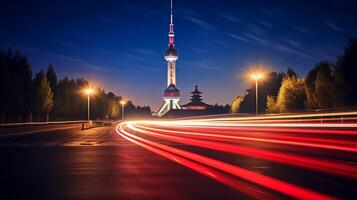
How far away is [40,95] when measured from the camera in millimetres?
82750

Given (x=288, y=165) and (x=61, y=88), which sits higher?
(x=61, y=88)

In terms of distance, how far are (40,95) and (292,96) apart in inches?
1776

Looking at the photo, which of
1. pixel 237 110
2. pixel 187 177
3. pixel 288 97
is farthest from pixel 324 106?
pixel 237 110

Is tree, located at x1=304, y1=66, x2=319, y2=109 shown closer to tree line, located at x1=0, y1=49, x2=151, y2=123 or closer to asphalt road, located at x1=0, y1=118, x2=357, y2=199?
tree line, located at x1=0, y1=49, x2=151, y2=123

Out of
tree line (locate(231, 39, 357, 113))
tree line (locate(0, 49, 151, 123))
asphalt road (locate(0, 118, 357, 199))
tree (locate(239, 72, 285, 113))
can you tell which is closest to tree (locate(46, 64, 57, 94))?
tree line (locate(0, 49, 151, 123))

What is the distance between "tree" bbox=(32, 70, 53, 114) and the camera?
8206 centimetres

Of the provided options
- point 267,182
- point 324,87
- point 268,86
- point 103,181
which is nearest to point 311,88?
point 324,87

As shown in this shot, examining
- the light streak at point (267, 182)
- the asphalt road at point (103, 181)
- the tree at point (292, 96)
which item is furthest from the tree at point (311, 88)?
the asphalt road at point (103, 181)

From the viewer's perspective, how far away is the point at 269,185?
10.7 metres

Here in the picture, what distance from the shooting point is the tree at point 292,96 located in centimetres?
9281

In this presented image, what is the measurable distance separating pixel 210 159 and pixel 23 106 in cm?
6680

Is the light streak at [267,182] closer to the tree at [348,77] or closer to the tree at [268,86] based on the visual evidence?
the tree at [348,77]

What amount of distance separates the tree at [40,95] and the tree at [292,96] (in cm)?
4251

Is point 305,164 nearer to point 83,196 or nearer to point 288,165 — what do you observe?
point 288,165
